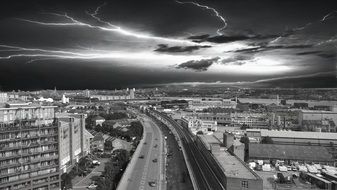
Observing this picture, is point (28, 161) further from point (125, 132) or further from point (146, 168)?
point (125, 132)

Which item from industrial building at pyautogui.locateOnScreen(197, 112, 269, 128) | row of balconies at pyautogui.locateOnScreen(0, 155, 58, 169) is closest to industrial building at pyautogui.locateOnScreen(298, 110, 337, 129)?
industrial building at pyautogui.locateOnScreen(197, 112, 269, 128)

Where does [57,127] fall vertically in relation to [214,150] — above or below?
above

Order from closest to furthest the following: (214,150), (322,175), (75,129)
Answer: (214,150) < (322,175) < (75,129)

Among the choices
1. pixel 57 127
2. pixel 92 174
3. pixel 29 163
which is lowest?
pixel 92 174

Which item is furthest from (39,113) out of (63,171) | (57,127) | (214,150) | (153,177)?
(214,150)

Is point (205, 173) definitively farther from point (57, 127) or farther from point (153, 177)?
point (57, 127)

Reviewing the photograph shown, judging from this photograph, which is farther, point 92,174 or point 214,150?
point 92,174

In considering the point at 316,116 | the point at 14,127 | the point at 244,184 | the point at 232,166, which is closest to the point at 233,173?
the point at 244,184
